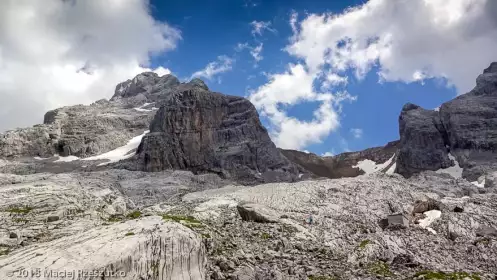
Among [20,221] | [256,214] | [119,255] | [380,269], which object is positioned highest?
[20,221]

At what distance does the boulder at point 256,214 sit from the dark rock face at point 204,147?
111 metres

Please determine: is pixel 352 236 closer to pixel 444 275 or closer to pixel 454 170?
pixel 444 275

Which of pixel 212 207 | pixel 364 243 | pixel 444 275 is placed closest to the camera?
pixel 444 275

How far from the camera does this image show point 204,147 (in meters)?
182

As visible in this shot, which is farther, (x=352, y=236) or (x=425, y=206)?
(x=425, y=206)

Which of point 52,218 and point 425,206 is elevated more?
point 52,218

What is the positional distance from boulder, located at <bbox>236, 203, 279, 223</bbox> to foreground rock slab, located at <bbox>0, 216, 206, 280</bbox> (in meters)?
13.6

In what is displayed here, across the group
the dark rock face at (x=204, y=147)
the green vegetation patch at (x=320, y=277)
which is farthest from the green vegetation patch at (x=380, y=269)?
the dark rock face at (x=204, y=147)

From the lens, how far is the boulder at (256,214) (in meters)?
45.6

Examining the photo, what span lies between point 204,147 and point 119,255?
156m

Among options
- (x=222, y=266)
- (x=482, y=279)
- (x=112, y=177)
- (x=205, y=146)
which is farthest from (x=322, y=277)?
(x=205, y=146)

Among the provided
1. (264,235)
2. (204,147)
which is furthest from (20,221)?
(204,147)

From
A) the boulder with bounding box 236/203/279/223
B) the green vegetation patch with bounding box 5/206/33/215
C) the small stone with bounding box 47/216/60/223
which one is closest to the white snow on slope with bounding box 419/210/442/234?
the boulder with bounding box 236/203/279/223

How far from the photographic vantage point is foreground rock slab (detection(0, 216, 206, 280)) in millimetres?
→ 23781
